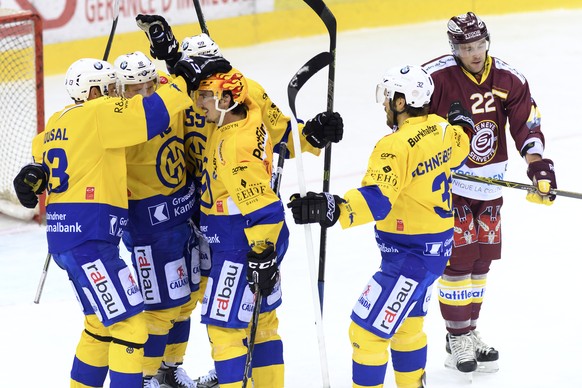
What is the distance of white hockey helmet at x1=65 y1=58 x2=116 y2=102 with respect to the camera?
4.64 meters

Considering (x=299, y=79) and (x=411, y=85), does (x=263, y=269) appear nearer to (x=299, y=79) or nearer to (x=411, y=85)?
(x=299, y=79)

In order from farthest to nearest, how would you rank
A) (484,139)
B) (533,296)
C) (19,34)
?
1. (19,34)
2. (533,296)
3. (484,139)

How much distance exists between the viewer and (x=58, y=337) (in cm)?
581


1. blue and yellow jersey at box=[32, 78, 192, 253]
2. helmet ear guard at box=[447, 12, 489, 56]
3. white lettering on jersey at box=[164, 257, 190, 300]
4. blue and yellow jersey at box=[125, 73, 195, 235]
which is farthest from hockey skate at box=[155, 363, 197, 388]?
helmet ear guard at box=[447, 12, 489, 56]

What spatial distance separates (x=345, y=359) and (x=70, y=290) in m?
1.69

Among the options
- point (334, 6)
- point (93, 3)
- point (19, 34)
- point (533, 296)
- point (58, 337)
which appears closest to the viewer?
point (58, 337)

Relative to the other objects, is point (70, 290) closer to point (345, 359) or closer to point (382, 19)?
point (345, 359)

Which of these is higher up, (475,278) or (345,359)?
(475,278)

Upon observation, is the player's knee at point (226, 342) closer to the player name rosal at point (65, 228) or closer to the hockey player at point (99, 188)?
the hockey player at point (99, 188)

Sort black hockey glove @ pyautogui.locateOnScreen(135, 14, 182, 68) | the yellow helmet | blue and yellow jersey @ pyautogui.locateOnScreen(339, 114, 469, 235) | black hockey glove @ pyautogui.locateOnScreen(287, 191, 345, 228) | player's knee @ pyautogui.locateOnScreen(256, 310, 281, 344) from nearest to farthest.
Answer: black hockey glove @ pyautogui.locateOnScreen(287, 191, 345, 228) → blue and yellow jersey @ pyautogui.locateOnScreen(339, 114, 469, 235) → the yellow helmet → player's knee @ pyautogui.locateOnScreen(256, 310, 281, 344) → black hockey glove @ pyautogui.locateOnScreen(135, 14, 182, 68)

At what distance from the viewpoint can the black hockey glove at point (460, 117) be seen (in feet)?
16.5

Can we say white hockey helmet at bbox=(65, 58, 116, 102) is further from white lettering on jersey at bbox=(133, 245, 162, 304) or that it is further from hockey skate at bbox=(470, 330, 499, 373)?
hockey skate at bbox=(470, 330, 499, 373)

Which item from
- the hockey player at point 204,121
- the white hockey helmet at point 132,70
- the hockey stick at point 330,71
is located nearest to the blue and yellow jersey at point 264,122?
the hockey player at point 204,121

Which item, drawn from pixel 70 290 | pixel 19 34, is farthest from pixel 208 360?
pixel 19 34
